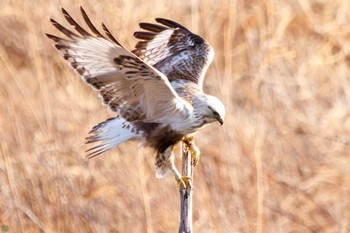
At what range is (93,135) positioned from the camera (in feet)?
11.8

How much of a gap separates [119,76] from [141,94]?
134 millimetres

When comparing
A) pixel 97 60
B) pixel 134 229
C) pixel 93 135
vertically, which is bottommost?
pixel 134 229

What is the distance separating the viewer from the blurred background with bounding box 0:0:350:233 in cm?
450

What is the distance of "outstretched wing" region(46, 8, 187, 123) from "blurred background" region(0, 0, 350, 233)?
1.01 m

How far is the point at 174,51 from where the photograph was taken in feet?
13.4

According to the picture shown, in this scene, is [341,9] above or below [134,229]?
A: above

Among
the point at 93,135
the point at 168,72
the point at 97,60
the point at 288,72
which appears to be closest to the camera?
the point at 97,60

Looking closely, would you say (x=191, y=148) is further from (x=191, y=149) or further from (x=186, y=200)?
(x=186, y=200)

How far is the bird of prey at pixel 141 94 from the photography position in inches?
127

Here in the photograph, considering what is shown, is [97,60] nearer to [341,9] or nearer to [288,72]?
[288,72]

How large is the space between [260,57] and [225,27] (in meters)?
0.26

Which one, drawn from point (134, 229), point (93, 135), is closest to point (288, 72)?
point (134, 229)

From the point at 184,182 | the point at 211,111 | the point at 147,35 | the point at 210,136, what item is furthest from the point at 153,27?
the point at 184,182

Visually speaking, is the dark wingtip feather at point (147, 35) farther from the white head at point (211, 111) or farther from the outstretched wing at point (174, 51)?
the white head at point (211, 111)
